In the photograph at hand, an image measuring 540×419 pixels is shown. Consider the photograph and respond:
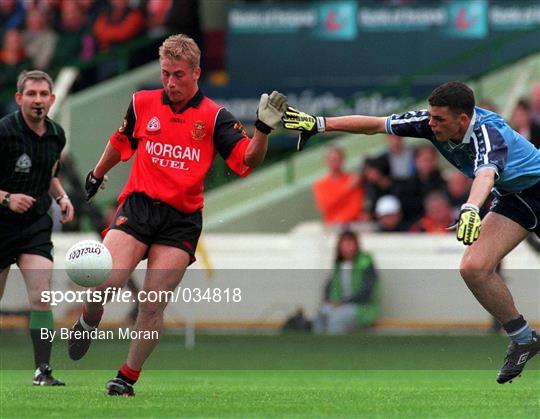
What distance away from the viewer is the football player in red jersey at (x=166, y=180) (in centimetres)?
A: 1039

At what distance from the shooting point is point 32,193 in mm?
11906

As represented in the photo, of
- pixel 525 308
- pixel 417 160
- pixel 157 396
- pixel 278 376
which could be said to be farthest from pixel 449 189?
pixel 157 396

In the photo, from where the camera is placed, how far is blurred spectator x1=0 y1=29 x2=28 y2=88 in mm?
23477

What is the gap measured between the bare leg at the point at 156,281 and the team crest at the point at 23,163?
179cm

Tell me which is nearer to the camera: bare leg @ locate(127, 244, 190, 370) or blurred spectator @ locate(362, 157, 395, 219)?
bare leg @ locate(127, 244, 190, 370)

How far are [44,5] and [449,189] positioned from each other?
8.50 meters

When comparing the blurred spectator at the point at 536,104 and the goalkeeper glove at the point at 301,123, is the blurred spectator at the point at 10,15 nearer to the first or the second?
the blurred spectator at the point at 536,104

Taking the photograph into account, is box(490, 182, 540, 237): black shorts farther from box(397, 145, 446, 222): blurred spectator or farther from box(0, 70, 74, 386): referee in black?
box(397, 145, 446, 222): blurred spectator

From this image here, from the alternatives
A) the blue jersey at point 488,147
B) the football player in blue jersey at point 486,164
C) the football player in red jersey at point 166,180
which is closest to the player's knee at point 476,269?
the football player in blue jersey at point 486,164

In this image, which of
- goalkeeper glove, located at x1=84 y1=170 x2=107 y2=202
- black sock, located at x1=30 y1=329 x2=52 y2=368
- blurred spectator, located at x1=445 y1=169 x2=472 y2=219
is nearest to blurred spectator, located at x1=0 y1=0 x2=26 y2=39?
blurred spectator, located at x1=445 y1=169 x2=472 y2=219

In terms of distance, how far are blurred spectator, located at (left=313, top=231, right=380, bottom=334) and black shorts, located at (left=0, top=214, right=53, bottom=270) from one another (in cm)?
626

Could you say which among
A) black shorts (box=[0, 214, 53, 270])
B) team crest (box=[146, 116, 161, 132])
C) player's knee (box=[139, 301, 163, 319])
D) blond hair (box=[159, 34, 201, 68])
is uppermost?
blond hair (box=[159, 34, 201, 68])

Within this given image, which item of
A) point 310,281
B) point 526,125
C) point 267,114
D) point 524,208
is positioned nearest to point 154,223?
point 267,114

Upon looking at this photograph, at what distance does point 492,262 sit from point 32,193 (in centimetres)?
363
